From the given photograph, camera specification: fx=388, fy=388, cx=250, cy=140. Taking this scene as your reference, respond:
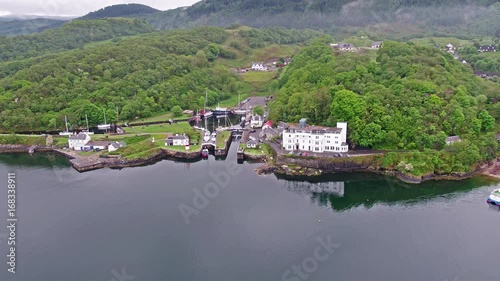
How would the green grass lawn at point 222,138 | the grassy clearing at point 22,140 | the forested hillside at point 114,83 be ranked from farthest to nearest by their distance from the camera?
the forested hillside at point 114,83 < the grassy clearing at point 22,140 < the green grass lawn at point 222,138

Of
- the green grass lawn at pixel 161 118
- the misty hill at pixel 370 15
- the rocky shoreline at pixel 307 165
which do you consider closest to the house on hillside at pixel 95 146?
the rocky shoreline at pixel 307 165

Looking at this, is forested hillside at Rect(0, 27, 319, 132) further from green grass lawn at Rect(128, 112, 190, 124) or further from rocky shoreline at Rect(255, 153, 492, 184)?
rocky shoreline at Rect(255, 153, 492, 184)

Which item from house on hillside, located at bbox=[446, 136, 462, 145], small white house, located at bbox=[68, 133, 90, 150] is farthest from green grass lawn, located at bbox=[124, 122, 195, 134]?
house on hillside, located at bbox=[446, 136, 462, 145]

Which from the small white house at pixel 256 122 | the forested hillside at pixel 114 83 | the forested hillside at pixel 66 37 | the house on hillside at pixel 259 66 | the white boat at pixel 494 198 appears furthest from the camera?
the forested hillside at pixel 66 37

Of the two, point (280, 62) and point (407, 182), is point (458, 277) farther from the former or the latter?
point (280, 62)

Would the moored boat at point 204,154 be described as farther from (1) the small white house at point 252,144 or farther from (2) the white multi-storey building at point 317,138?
(2) the white multi-storey building at point 317,138

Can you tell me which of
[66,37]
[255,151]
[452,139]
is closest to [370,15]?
[66,37]
